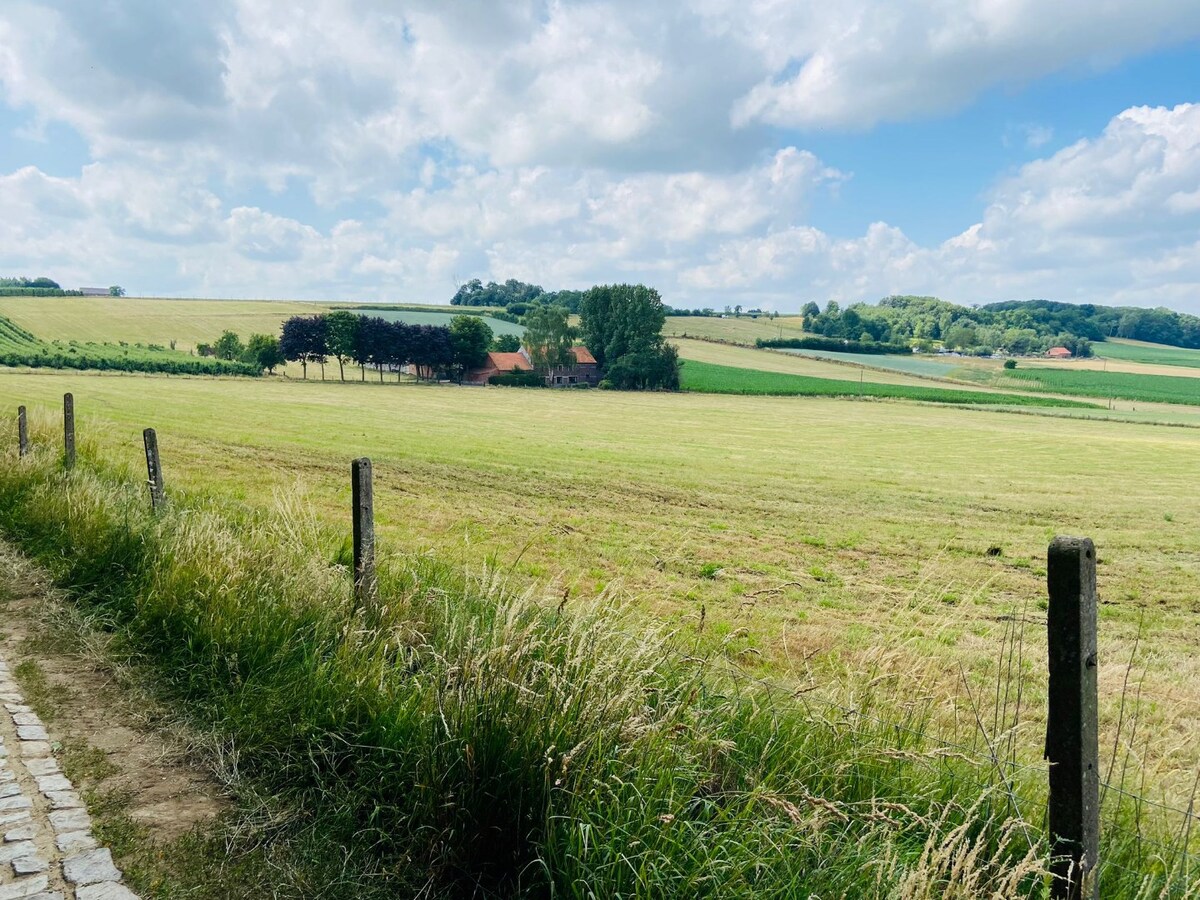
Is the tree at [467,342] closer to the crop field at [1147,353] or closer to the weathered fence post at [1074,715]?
the weathered fence post at [1074,715]

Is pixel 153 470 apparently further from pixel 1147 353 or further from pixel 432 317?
pixel 1147 353

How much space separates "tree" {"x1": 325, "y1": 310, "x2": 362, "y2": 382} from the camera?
101375 mm

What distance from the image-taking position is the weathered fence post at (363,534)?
622 cm

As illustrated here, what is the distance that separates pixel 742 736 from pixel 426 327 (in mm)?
106279

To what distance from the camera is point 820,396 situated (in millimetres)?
91875

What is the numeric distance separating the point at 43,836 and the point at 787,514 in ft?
60.1

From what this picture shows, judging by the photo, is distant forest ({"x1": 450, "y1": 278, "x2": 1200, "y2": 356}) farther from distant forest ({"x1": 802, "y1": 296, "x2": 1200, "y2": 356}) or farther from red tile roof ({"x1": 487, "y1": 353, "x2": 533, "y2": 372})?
red tile roof ({"x1": 487, "y1": 353, "x2": 533, "y2": 372})

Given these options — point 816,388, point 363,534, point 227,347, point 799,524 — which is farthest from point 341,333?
point 363,534

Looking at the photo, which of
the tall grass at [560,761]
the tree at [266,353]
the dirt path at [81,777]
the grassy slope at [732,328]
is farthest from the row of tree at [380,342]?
the tall grass at [560,761]

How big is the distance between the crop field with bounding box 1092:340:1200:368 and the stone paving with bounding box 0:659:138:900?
164946 mm

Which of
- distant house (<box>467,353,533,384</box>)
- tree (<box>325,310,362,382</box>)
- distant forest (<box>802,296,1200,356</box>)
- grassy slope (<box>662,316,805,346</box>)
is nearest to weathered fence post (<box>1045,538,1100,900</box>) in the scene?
tree (<box>325,310,362,382</box>)

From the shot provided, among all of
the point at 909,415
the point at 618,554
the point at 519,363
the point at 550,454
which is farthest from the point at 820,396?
the point at 618,554

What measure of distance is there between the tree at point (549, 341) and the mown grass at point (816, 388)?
16206 millimetres

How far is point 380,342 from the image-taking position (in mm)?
103875
